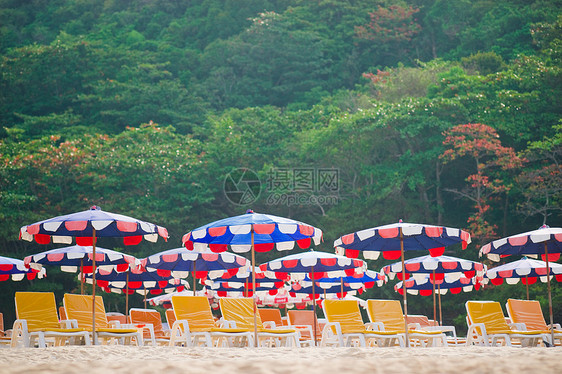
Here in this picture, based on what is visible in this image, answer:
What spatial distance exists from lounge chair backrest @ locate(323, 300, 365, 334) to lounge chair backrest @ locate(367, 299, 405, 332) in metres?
0.56

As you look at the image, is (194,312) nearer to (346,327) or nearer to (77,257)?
(346,327)

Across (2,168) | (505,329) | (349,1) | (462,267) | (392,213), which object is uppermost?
(349,1)

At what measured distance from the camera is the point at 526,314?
10758mm

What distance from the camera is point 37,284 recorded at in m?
21.0

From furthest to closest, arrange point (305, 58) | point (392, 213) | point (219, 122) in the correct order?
point (305, 58) → point (219, 122) → point (392, 213)

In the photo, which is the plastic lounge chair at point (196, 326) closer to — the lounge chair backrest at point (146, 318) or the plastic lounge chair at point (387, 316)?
the plastic lounge chair at point (387, 316)

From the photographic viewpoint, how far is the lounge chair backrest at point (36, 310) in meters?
7.88

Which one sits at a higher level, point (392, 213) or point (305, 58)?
point (305, 58)

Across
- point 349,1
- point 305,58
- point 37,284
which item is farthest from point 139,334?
point 349,1

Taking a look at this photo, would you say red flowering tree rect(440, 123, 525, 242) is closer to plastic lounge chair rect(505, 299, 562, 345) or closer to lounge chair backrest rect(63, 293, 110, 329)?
plastic lounge chair rect(505, 299, 562, 345)

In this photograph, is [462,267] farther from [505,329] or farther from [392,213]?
[392,213]

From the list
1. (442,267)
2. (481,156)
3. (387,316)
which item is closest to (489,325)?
(387,316)

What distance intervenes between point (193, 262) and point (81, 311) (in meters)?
3.04

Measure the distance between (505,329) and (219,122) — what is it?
1857 cm
